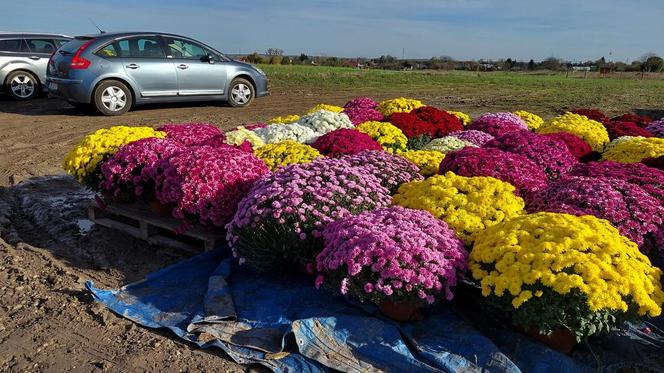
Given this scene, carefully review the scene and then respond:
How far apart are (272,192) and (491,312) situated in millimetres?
1809

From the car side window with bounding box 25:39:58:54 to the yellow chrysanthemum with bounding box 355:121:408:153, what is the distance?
11190 mm

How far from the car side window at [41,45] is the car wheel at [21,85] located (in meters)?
0.67

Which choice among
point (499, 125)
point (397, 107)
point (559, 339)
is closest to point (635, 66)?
point (397, 107)

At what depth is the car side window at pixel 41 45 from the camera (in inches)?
576

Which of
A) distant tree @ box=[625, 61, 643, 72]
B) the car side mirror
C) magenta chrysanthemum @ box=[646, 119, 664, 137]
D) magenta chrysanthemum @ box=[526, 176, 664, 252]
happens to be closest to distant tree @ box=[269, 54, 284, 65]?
the car side mirror

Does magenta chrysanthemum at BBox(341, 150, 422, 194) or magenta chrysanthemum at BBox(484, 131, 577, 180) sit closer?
magenta chrysanthemum at BBox(341, 150, 422, 194)

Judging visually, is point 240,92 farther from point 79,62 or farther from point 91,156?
point 91,156

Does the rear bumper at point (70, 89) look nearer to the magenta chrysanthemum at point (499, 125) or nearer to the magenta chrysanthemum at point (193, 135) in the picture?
the magenta chrysanthemum at point (193, 135)

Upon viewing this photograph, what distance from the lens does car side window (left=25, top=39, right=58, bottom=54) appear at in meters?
14.6

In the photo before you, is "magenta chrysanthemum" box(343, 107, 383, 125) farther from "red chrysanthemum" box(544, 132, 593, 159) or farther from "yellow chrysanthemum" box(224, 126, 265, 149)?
"red chrysanthemum" box(544, 132, 593, 159)

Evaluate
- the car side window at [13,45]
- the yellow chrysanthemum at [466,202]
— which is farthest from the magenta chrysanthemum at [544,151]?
the car side window at [13,45]

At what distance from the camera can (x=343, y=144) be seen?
6.31 metres

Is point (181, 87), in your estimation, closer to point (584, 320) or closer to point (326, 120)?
point (326, 120)

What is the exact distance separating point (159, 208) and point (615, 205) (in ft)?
13.3
